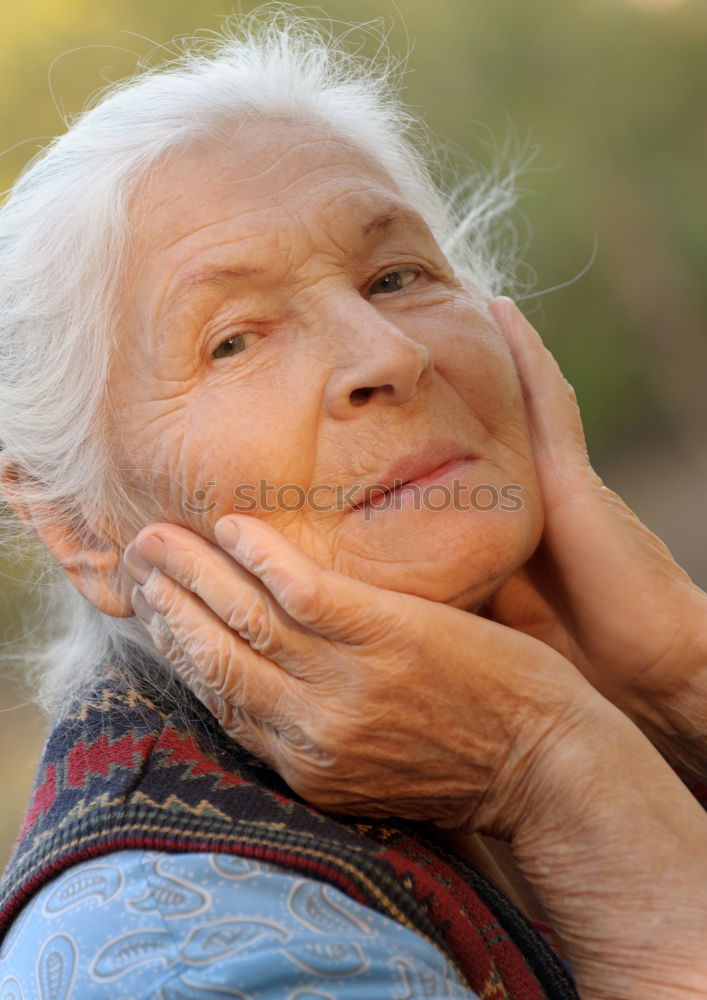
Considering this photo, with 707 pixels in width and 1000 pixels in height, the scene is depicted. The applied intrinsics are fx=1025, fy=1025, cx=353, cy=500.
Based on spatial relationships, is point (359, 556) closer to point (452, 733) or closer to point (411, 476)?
point (411, 476)

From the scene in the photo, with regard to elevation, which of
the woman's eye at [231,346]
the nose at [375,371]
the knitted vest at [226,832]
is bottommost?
the knitted vest at [226,832]

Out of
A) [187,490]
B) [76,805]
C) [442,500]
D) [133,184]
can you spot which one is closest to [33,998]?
[76,805]

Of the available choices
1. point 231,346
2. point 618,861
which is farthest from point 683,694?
point 231,346

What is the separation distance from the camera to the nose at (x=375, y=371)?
1962 millimetres

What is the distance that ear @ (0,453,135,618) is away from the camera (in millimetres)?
2215

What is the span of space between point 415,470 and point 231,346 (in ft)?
1.46

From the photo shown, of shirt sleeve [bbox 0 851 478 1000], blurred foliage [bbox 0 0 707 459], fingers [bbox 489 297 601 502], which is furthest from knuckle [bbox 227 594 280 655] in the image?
blurred foliage [bbox 0 0 707 459]

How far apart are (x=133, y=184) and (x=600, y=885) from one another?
5.26ft

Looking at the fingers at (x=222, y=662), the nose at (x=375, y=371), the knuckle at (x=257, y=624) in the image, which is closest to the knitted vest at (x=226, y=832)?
the fingers at (x=222, y=662)

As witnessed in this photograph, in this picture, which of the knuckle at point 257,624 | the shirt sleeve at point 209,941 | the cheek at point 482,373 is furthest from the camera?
the cheek at point 482,373

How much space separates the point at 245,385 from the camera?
2.01m

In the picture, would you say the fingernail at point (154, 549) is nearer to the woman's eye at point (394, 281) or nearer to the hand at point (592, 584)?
the woman's eye at point (394, 281)

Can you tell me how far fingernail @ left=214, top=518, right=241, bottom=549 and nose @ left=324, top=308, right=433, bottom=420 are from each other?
0.30 metres

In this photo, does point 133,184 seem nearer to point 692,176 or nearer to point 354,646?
point 354,646
